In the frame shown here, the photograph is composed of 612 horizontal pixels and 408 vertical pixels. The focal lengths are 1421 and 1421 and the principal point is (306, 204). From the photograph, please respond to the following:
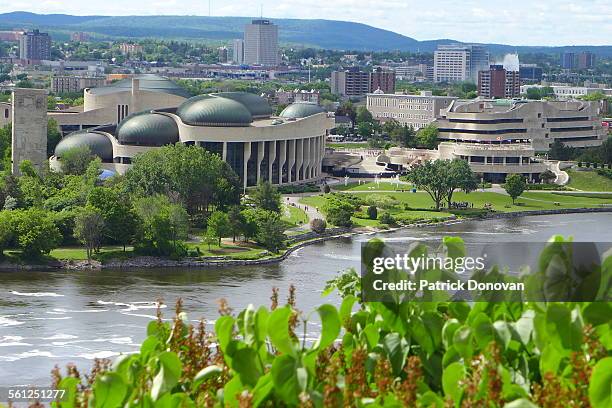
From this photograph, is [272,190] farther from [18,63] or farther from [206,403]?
[18,63]

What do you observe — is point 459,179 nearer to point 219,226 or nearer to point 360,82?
point 219,226

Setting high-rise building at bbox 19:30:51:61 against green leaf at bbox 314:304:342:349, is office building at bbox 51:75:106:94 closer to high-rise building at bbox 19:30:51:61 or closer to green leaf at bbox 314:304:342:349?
high-rise building at bbox 19:30:51:61

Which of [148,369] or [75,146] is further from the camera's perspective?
[75,146]

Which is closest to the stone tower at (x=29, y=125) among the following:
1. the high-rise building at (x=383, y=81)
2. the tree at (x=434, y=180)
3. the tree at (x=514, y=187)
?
the tree at (x=434, y=180)

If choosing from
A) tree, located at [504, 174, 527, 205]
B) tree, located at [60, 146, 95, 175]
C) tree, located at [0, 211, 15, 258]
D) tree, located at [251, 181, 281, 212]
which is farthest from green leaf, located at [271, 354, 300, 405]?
tree, located at [504, 174, 527, 205]

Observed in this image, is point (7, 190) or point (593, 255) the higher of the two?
point (593, 255)

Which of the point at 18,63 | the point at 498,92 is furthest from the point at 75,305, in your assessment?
the point at 18,63

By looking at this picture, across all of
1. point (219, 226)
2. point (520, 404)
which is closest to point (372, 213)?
point (219, 226)

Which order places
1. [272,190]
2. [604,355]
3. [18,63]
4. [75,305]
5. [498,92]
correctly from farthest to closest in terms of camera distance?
[18,63], [498,92], [272,190], [75,305], [604,355]
